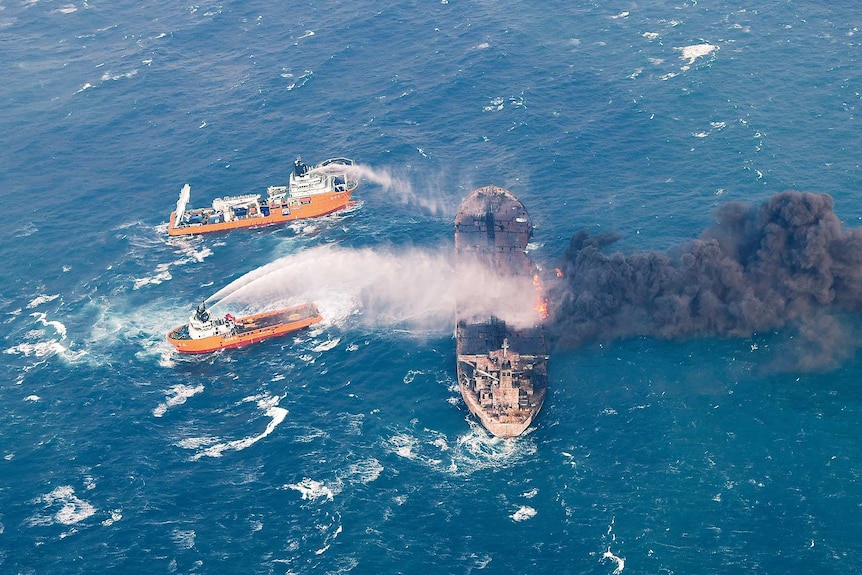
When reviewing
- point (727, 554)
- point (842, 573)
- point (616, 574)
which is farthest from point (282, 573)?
point (842, 573)

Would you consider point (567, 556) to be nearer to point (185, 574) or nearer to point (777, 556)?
point (777, 556)

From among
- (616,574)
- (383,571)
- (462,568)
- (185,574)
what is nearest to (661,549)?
(616,574)

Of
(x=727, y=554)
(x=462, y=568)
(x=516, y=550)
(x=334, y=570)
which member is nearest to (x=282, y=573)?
(x=334, y=570)

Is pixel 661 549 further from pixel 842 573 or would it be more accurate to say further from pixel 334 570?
pixel 334 570

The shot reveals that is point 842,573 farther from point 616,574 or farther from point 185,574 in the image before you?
point 185,574

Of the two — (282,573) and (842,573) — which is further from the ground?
(282,573)

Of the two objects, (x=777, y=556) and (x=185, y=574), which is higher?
(x=185, y=574)

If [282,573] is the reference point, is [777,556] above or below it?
below
